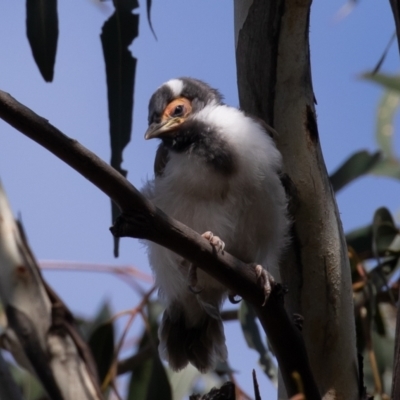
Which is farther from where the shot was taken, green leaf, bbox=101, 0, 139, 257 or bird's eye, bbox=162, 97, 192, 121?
bird's eye, bbox=162, 97, 192, 121

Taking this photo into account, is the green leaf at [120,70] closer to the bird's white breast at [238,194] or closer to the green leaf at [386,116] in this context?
the bird's white breast at [238,194]

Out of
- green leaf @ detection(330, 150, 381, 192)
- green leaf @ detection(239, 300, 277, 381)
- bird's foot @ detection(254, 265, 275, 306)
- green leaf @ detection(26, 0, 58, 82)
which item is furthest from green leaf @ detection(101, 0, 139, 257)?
green leaf @ detection(330, 150, 381, 192)

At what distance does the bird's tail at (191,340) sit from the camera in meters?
2.08

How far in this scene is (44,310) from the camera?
165cm

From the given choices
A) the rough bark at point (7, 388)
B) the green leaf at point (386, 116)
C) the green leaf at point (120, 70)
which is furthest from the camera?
the green leaf at point (386, 116)

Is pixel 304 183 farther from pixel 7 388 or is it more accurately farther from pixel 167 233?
pixel 7 388

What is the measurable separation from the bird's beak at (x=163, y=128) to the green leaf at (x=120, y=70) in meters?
0.22

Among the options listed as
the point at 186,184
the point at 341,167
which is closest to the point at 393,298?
the point at 341,167

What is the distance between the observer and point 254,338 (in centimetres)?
236

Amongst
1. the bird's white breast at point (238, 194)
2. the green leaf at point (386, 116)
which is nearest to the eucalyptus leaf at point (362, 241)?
the green leaf at point (386, 116)

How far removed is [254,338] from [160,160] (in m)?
0.63

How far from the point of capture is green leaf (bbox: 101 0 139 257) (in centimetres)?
185

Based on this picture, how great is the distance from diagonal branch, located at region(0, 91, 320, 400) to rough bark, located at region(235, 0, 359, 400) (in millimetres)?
201

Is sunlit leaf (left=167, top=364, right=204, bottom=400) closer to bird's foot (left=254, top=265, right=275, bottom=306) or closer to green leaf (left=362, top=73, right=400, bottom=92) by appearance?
bird's foot (left=254, top=265, right=275, bottom=306)
